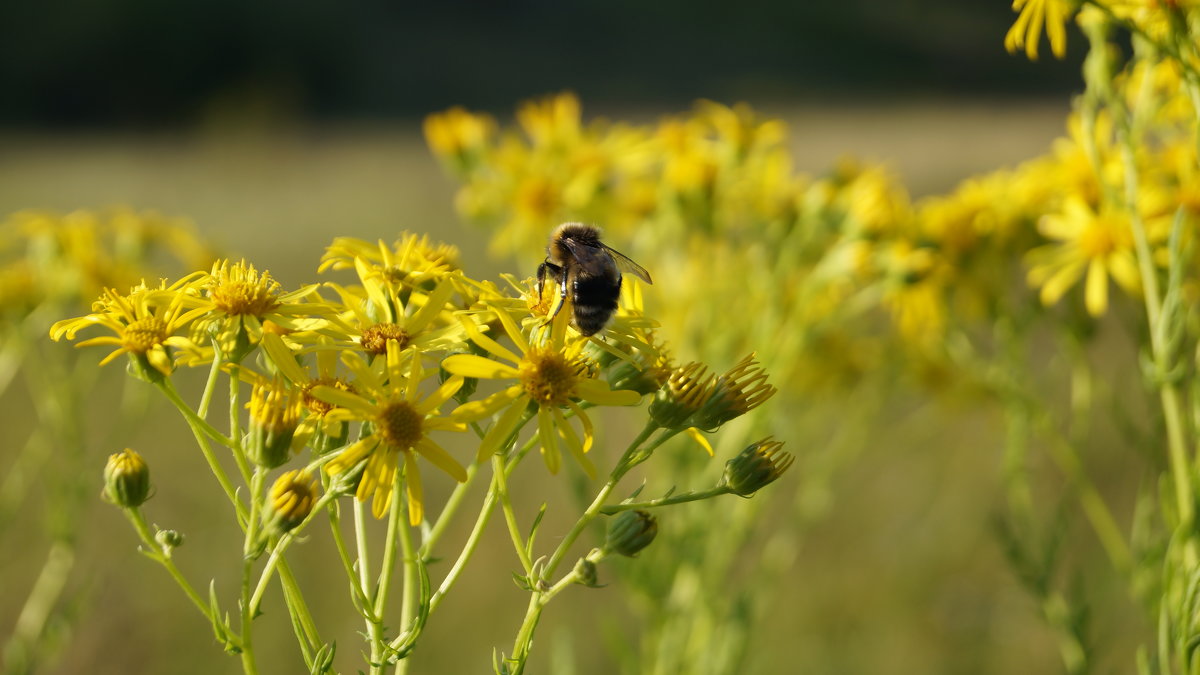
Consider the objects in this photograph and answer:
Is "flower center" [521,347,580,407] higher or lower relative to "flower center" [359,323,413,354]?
lower

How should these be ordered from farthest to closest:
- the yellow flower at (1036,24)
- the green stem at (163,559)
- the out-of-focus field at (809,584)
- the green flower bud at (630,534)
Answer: the out-of-focus field at (809,584) < the yellow flower at (1036,24) < the green flower bud at (630,534) < the green stem at (163,559)

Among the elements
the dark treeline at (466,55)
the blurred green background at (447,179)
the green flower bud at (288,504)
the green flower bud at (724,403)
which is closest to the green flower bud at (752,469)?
the green flower bud at (724,403)

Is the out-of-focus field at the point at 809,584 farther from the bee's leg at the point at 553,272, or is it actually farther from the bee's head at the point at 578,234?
the bee's leg at the point at 553,272

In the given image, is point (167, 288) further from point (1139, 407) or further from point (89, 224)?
point (1139, 407)

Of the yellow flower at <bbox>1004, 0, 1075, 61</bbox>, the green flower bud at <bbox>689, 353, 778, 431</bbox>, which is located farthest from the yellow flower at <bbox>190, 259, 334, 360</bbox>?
the yellow flower at <bbox>1004, 0, 1075, 61</bbox>

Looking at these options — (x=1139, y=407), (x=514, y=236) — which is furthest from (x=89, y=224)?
(x=1139, y=407)

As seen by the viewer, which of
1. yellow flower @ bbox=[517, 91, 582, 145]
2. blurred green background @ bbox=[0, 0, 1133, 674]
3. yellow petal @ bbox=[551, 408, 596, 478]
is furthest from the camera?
blurred green background @ bbox=[0, 0, 1133, 674]

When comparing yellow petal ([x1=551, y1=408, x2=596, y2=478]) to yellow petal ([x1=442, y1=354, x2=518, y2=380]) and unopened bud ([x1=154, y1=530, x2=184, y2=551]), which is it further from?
unopened bud ([x1=154, y1=530, x2=184, y2=551])
